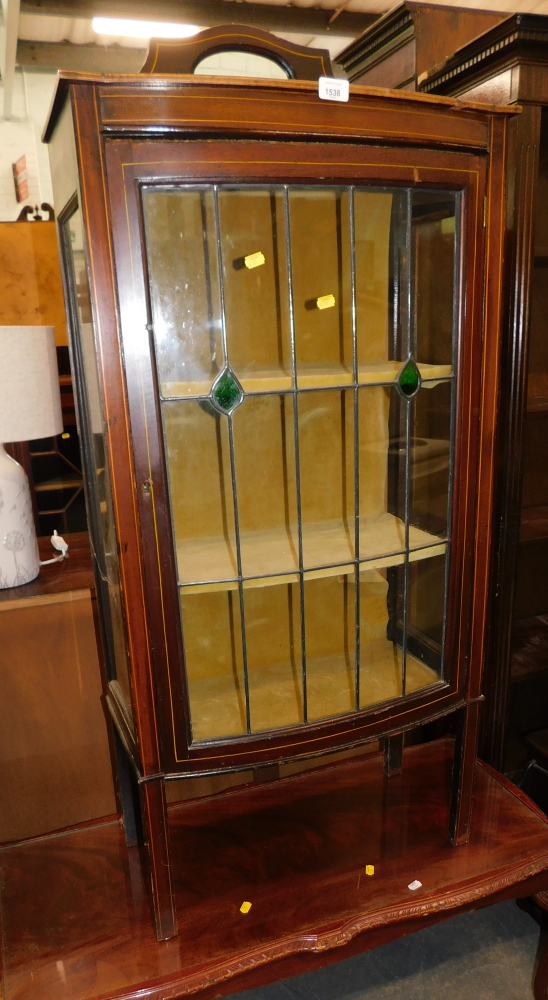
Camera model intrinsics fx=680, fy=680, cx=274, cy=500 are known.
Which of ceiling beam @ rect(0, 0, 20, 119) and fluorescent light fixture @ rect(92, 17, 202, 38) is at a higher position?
fluorescent light fixture @ rect(92, 17, 202, 38)

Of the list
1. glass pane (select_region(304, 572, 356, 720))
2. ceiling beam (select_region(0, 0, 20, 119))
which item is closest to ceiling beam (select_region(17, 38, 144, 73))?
ceiling beam (select_region(0, 0, 20, 119))

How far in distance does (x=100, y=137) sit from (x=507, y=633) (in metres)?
1.22

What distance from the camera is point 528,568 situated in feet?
5.47

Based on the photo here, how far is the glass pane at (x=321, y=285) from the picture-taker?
3.08ft

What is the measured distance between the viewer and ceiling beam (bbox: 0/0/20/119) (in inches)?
99.4

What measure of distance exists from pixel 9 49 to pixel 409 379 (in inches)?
113

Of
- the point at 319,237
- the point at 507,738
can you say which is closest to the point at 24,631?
the point at 319,237

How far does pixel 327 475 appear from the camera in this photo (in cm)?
110

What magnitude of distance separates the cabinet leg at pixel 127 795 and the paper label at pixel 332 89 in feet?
3.43

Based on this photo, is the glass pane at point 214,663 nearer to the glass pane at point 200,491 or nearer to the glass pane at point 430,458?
the glass pane at point 200,491

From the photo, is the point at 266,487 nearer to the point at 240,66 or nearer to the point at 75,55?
the point at 75,55

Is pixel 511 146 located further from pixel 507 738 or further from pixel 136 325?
pixel 507 738

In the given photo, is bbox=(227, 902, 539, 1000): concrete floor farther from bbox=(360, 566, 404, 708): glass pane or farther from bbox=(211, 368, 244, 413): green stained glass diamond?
bbox=(211, 368, 244, 413): green stained glass diamond

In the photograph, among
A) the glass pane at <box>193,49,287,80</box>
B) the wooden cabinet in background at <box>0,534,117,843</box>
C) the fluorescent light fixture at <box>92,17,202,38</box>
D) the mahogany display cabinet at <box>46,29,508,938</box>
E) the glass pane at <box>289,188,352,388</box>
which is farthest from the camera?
the glass pane at <box>193,49,287,80</box>
